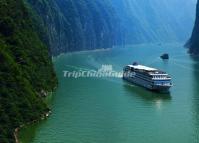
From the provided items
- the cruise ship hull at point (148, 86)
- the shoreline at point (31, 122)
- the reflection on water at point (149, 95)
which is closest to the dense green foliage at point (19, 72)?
the shoreline at point (31, 122)

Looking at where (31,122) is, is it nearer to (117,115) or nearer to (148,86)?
(117,115)

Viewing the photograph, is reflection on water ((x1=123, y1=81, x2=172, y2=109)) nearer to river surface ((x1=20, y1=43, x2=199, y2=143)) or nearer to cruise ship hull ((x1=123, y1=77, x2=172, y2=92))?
river surface ((x1=20, y1=43, x2=199, y2=143))

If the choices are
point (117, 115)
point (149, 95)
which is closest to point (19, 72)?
point (117, 115)

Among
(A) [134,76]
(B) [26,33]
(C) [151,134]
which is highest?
(B) [26,33]

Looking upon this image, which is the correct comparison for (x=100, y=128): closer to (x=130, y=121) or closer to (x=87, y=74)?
(x=130, y=121)

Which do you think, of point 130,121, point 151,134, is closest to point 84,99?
point 130,121
